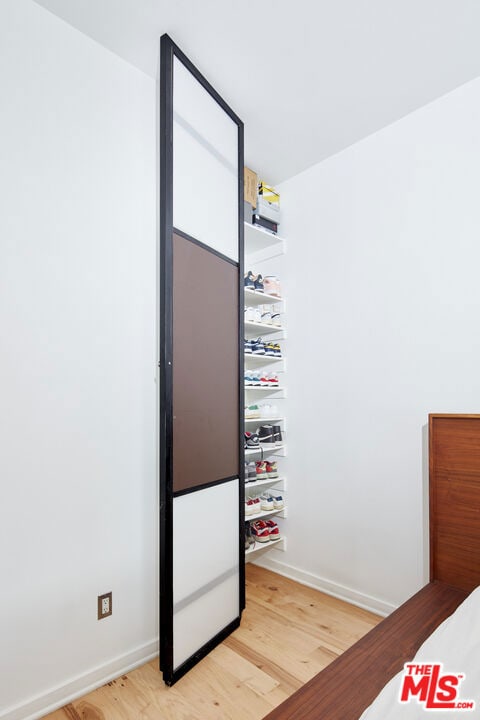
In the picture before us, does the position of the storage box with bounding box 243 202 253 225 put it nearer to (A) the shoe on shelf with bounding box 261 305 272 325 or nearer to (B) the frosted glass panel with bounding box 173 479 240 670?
(A) the shoe on shelf with bounding box 261 305 272 325

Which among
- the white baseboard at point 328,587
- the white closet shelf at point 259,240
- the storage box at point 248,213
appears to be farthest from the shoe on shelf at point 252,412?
the storage box at point 248,213

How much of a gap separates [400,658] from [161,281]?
1.39 metres

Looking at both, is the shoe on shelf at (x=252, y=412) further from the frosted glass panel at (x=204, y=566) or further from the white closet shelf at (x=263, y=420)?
the frosted glass panel at (x=204, y=566)

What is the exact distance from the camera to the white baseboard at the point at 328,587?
2084mm

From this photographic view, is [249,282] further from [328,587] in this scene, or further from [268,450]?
[328,587]

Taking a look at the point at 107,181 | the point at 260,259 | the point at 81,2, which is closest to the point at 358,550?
the point at 260,259

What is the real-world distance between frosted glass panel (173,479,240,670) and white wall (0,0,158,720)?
208 mm

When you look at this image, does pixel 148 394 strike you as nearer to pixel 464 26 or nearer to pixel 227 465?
pixel 227 465

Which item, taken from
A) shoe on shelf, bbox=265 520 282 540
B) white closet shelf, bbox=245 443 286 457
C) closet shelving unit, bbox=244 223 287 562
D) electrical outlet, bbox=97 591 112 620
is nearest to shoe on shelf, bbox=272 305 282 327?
closet shelving unit, bbox=244 223 287 562

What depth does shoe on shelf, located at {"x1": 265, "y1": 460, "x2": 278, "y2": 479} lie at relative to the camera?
2.54m

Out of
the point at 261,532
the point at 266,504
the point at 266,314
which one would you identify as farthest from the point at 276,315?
the point at 261,532

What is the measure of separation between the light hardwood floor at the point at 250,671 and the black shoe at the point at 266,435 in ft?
2.82

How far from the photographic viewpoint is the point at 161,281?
163 centimetres

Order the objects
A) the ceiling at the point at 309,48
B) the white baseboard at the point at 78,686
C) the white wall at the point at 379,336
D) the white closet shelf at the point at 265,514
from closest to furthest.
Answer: the white baseboard at the point at 78,686 → the ceiling at the point at 309,48 → the white wall at the point at 379,336 → the white closet shelf at the point at 265,514
